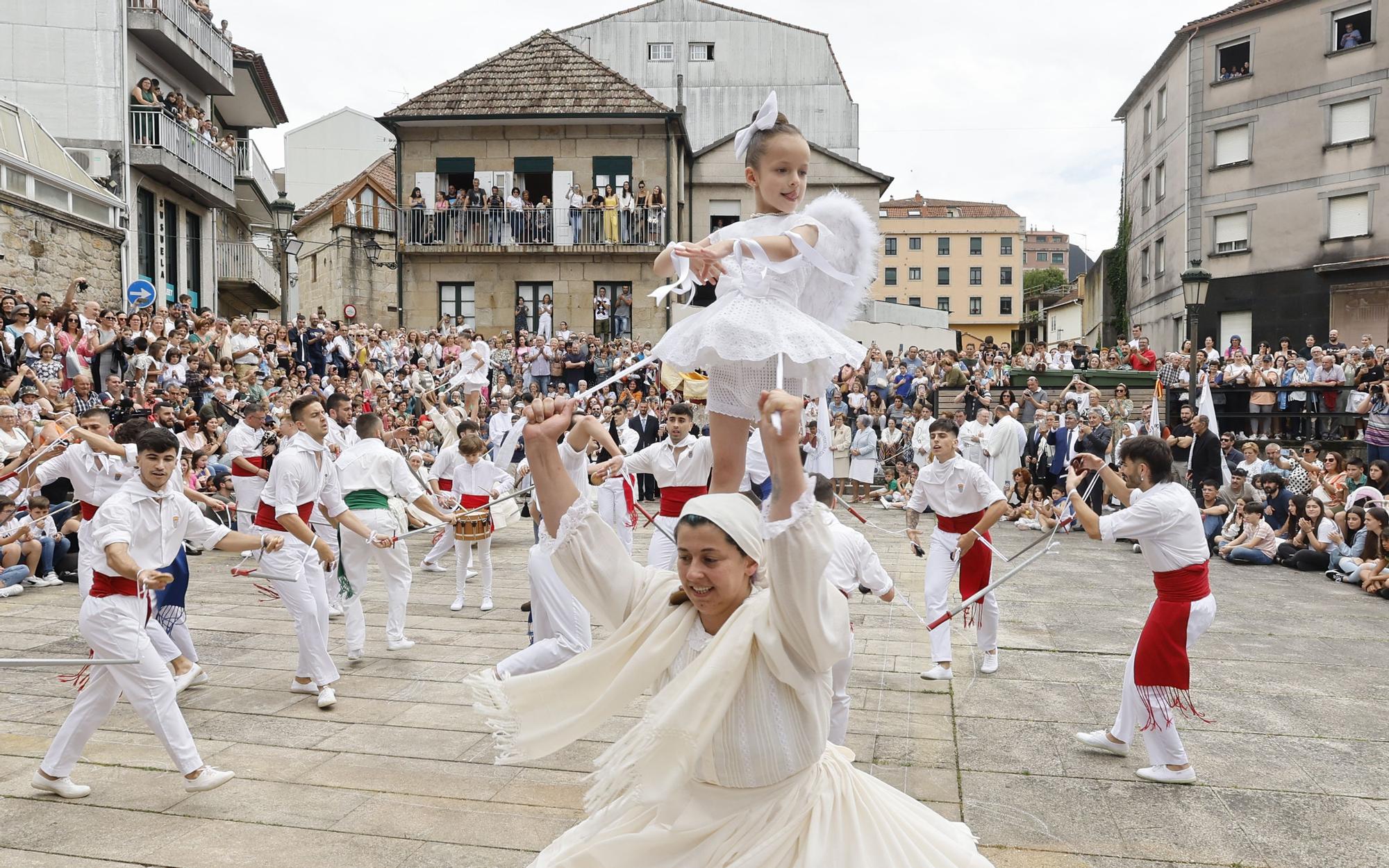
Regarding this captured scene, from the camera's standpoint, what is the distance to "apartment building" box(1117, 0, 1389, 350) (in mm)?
28297

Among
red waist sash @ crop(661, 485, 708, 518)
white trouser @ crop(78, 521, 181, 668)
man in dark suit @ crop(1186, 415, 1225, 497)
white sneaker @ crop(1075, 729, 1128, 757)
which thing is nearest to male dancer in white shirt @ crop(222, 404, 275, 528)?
white trouser @ crop(78, 521, 181, 668)

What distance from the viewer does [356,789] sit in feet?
17.3

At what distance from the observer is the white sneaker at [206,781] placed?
17.1ft

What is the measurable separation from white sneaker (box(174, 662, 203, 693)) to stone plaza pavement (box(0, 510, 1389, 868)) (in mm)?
123

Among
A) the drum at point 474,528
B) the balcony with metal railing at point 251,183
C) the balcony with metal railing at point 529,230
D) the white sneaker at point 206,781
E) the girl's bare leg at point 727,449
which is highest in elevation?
the balcony with metal railing at point 251,183

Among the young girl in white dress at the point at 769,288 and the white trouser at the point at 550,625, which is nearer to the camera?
the young girl in white dress at the point at 769,288

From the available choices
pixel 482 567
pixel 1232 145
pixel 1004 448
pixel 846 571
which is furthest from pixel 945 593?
pixel 1232 145

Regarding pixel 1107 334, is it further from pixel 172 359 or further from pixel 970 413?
pixel 172 359

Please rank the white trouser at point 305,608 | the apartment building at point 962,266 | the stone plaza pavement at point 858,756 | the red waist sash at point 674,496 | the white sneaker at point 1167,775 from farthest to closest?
the apartment building at point 962,266 → the red waist sash at point 674,496 → the white trouser at point 305,608 → the white sneaker at point 1167,775 → the stone plaza pavement at point 858,756

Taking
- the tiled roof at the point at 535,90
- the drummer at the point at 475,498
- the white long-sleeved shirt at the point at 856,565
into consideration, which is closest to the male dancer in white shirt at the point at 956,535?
the white long-sleeved shirt at the point at 856,565

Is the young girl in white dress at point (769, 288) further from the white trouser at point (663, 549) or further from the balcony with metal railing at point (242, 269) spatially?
the balcony with metal railing at point (242, 269)

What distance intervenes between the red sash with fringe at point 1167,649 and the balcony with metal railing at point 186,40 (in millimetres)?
22843

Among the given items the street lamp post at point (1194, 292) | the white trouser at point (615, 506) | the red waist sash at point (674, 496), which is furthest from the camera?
the street lamp post at point (1194, 292)

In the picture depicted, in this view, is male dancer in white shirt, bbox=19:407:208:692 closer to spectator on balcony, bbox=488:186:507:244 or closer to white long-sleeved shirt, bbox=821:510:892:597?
white long-sleeved shirt, bbox=821:510:892:597
